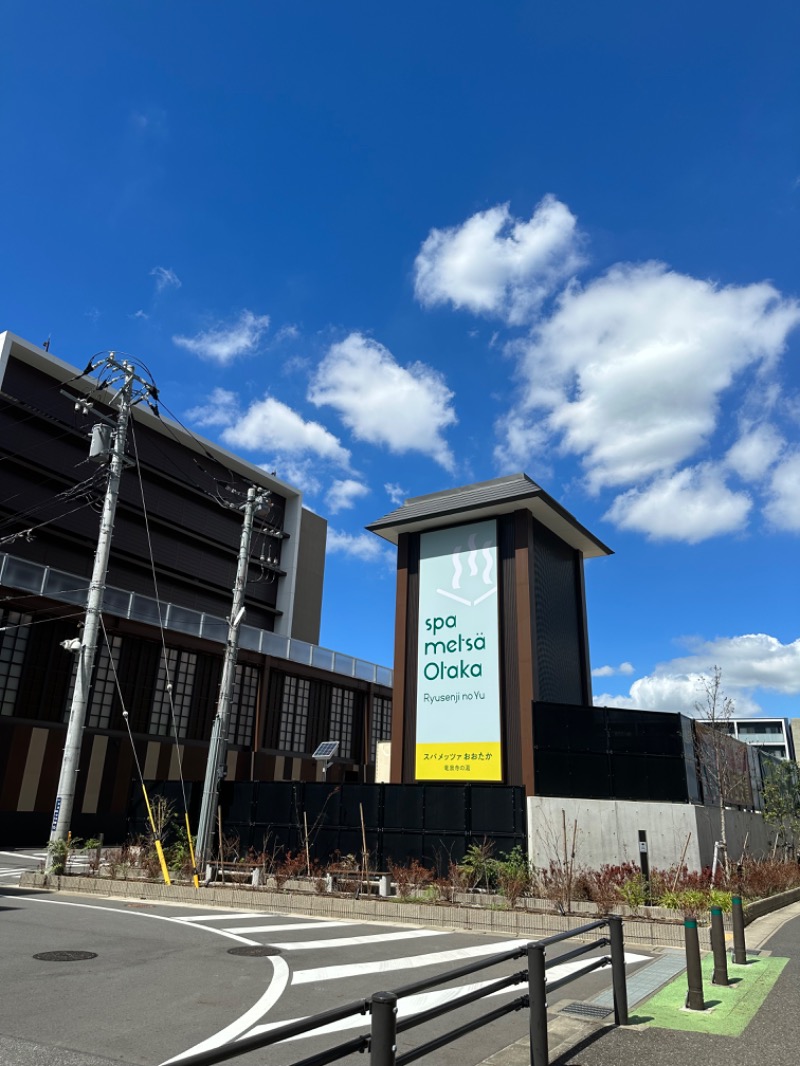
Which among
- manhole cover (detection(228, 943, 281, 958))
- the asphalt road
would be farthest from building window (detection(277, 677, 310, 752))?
manhole cover (detection(228, 943, 281, 958))

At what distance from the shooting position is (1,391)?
146ft

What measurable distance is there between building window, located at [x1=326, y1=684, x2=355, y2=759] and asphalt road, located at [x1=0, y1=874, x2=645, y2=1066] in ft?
115

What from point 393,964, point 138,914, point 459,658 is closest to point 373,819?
point 459,658

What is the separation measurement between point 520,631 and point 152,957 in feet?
49.8

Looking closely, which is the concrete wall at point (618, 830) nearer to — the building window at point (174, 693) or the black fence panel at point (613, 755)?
the black fence panel at point (613, 755)

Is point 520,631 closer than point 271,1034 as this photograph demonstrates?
No

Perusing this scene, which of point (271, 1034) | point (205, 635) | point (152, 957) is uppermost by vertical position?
point (205, 635)

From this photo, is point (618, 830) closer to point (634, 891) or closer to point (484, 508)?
point (634, 891)

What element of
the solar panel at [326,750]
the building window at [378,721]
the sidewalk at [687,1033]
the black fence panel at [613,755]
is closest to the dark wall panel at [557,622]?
the black fence panel at [613,755]

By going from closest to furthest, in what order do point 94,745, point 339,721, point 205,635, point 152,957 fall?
point 152,957 → point 94,745 → point 205,635 → point 339,721

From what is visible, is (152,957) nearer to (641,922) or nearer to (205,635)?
(641,922)

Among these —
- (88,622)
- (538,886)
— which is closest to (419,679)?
(538,886)

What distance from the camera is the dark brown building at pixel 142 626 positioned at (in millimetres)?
33844

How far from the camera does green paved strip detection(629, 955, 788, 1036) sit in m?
7.25
